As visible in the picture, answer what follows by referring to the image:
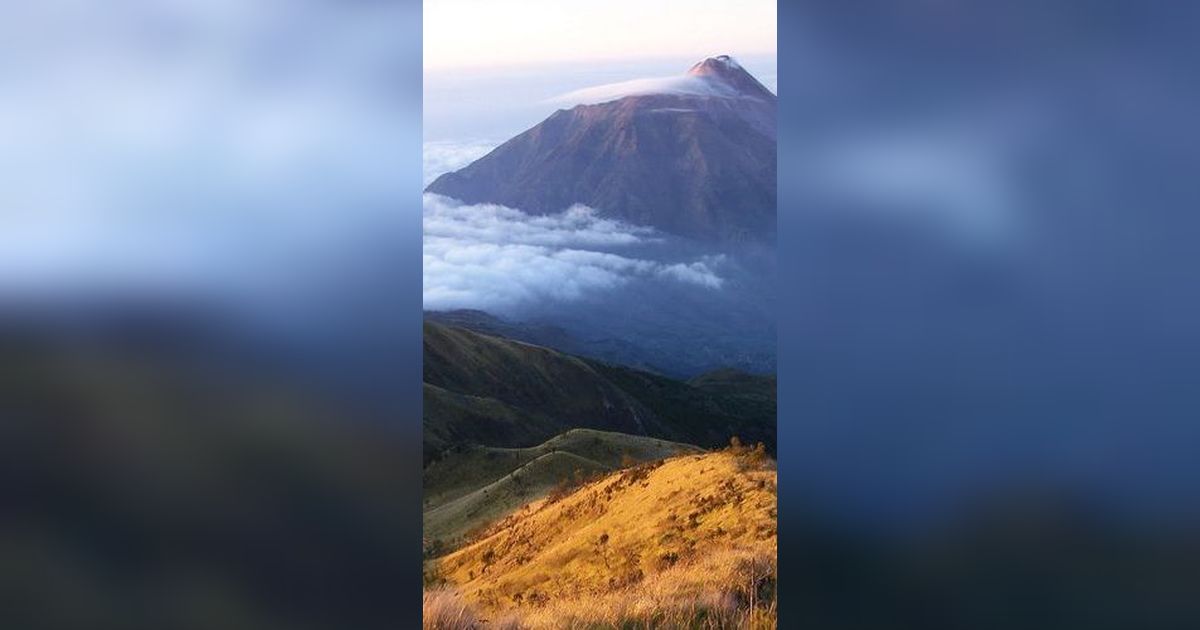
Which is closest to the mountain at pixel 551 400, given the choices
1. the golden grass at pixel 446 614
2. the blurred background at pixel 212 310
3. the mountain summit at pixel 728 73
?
the mountain summit at pixel 728 73

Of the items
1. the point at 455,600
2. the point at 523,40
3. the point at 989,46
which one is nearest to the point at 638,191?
the point at 523,40

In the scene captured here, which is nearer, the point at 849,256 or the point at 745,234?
the point at 849,256

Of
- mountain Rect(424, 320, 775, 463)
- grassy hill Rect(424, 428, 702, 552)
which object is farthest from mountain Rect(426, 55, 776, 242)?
grassy hill Rect(424, 428, 702, 552)

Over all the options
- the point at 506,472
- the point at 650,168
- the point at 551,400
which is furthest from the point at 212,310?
the point at 650,168

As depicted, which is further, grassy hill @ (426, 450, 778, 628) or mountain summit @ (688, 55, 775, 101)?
mountain summit @ (688, 55, 775, 101)

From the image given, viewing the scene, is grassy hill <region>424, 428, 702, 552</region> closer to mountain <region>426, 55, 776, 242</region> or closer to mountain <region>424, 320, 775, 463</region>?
mountain <region>424, 320, 775, 463</region>

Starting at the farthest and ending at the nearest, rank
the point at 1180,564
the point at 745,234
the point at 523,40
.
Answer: the point at 745,234, the point at 523,40, the point at 1180,564

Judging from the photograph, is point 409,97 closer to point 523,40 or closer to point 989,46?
point 989,46
